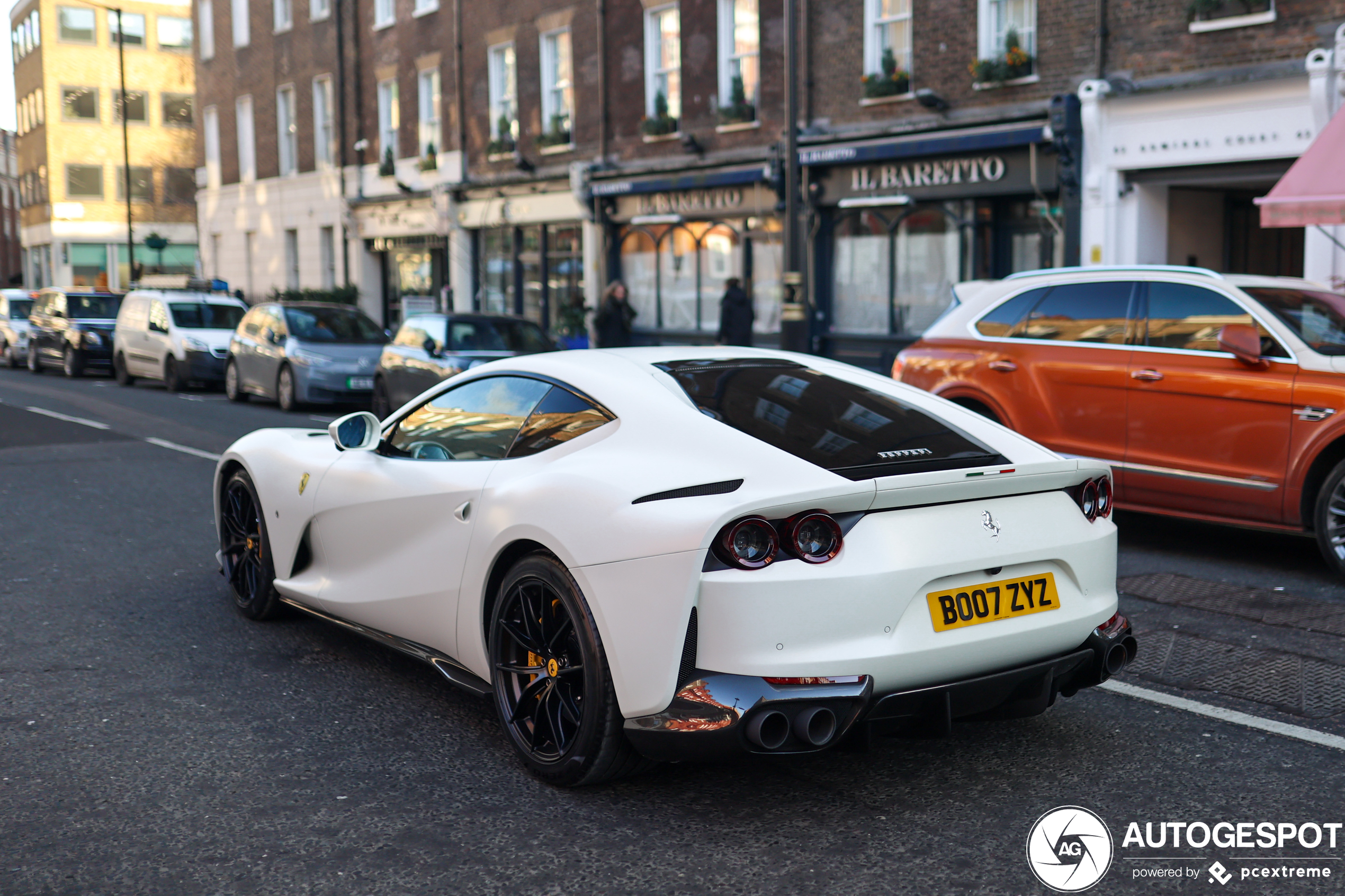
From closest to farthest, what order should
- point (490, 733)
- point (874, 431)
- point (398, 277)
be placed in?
point (874, 431), point (490, 733), point (398, 277)

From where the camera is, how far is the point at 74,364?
87.1ft

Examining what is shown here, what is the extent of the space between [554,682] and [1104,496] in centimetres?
192

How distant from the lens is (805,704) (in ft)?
11.9

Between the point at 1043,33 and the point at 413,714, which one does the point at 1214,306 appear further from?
the point at 1043,33

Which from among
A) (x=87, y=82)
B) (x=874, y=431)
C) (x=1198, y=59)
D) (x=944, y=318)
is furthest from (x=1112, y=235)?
(x=87, y=82)

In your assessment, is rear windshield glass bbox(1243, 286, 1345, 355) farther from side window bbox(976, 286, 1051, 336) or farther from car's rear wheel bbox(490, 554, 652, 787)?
car's rear wheel bbox(490, 554, 652, 787)

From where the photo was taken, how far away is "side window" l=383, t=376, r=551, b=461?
4734 mm

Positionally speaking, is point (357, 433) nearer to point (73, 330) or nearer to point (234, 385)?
point (234, 385)

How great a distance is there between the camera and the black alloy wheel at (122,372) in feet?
78.2

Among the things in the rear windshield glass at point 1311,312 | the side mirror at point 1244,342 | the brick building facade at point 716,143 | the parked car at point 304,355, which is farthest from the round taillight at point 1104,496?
the parked car at point 304,355

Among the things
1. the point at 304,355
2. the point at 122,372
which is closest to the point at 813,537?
the point at 304,355

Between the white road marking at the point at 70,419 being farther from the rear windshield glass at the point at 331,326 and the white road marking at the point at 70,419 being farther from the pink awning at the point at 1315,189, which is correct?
the pink awning at the point at 1315,189

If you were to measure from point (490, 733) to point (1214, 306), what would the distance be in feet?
18.6

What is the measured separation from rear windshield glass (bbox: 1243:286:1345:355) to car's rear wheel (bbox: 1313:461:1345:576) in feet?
2.60
